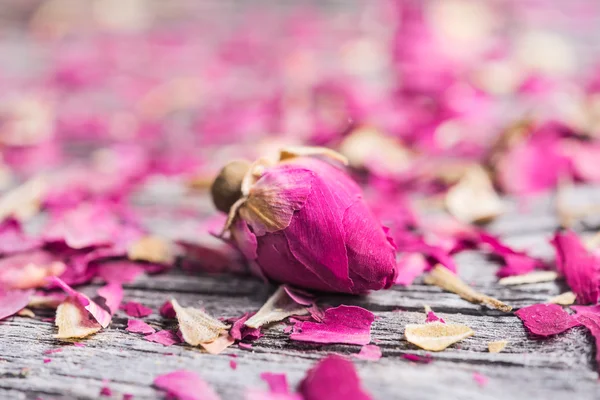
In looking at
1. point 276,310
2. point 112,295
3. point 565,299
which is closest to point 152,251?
point 112,295

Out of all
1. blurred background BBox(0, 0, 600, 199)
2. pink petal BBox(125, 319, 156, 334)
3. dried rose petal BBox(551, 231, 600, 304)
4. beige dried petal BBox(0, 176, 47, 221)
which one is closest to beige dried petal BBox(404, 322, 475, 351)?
dried rose petal BBox(551, 231, 600, 304)

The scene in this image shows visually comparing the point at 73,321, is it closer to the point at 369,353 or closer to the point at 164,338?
the point at 164,338

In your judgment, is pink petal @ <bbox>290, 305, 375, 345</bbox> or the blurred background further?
the blurred background

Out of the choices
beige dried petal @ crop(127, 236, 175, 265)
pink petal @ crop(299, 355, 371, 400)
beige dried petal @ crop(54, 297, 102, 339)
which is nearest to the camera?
pink petal @ crop(299, 355, 371, 400)

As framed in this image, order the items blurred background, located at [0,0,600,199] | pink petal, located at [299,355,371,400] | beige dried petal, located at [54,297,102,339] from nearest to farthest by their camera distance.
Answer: pink petal, located at [299,355,371,400] → beige dried petal, located at [54,297,102,339] → blurred background, located at [0,0,600,199]

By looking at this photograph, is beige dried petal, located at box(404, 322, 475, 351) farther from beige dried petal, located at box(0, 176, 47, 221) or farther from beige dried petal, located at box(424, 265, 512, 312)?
beige dried petal, located at box(0, 176, 47, 221)

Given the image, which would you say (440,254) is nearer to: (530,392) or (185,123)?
(530,392)
